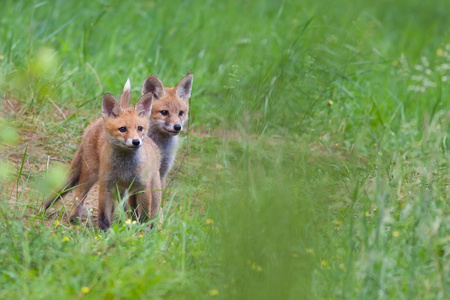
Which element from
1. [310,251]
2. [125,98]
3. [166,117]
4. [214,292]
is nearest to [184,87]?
[166,117]

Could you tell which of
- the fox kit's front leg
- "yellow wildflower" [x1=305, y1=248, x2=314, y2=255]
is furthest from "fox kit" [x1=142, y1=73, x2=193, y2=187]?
"yellow wildflower" [x1=305, y1=248, x2=314, y2=255]

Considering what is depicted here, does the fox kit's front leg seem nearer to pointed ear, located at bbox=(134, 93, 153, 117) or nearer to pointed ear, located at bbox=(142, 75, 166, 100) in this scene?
pointed ear, located at bbox=(134, 93, 153, 117)

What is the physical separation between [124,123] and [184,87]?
1.29 metres

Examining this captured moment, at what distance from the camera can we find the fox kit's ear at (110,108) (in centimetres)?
560

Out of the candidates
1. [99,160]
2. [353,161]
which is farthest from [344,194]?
[99,160]

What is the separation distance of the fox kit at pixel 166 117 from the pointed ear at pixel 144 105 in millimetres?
542

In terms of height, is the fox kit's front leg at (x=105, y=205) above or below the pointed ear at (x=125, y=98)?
below

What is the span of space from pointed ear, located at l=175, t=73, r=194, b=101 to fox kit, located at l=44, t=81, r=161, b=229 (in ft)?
2.64

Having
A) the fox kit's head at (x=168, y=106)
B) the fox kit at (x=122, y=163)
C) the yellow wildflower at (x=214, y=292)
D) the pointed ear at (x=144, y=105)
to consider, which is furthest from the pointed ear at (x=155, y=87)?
the yellow wildflower at (x=214, y=292)

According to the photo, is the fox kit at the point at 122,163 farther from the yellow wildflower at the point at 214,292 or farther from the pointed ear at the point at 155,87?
the yellow wildflower at the point at 214,292

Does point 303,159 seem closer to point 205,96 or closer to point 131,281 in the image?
point 131,281

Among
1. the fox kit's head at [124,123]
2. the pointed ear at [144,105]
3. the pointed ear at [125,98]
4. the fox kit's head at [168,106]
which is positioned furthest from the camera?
the fox kit's head at [168,106]

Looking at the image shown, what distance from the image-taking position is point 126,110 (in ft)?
18.5

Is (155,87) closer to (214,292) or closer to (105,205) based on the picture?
(105,205)
